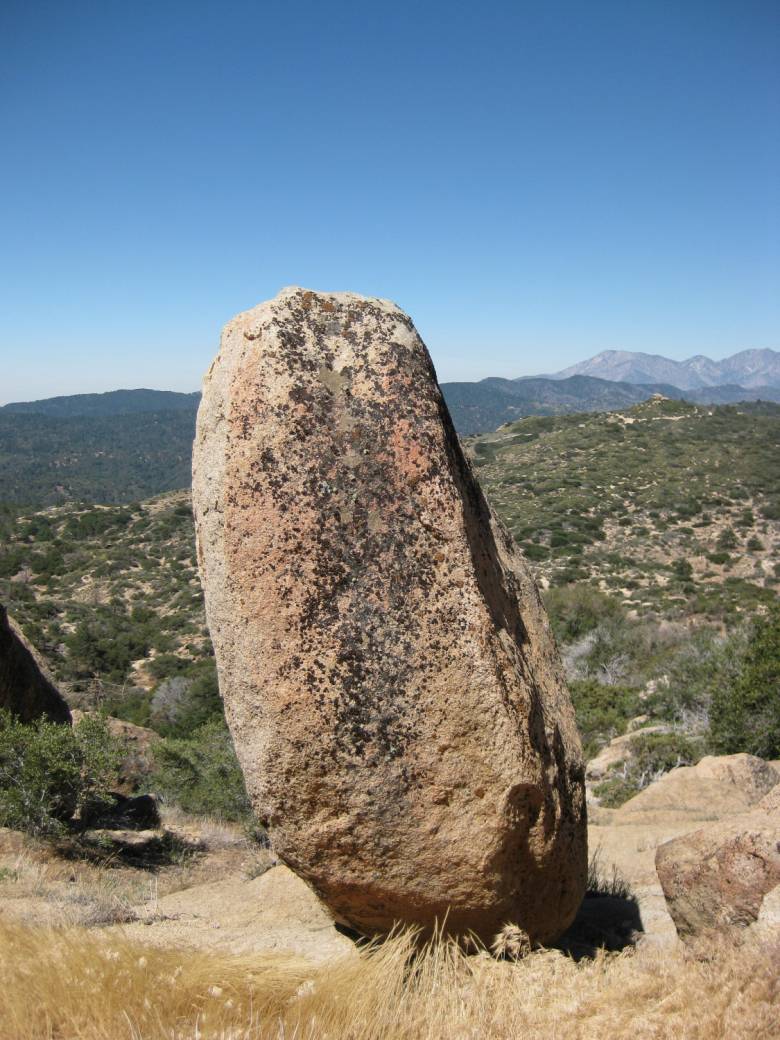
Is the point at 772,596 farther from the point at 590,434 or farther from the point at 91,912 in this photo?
the point at 590,434

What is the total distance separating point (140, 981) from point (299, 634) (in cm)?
170

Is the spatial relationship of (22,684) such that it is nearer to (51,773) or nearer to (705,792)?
(51,773)

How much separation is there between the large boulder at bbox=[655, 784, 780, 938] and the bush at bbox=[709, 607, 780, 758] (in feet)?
28.7

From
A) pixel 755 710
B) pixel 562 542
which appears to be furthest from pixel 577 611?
pixel 755 710

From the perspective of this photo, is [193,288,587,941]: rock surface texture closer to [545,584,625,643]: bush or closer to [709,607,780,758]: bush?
[709,607,780,758]: bush

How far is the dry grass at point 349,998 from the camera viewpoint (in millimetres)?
3000

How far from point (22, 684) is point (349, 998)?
344 inches

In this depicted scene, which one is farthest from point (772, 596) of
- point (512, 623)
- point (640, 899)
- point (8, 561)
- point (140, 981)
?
point (8, 561)

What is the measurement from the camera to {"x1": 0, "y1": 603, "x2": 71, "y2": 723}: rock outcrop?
405 inches

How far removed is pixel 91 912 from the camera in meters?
5.31

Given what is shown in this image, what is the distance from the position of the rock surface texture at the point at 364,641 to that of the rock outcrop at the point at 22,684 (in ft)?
24.7

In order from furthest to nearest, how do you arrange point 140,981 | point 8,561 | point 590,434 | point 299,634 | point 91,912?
point 590,434, point 8,561, point 91,912, point 299,634, point 140,981


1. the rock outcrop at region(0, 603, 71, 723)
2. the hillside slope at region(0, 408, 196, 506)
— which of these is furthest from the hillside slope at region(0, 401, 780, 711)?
the hillside slope at region(0, 408, 196, 506)

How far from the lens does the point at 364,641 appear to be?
3.95 m
